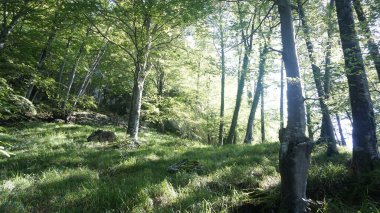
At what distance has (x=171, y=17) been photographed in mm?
12141

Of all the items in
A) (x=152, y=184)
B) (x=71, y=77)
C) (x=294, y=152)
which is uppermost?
(x=71, y=77)

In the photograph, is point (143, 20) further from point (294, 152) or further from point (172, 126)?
point (172, 126)

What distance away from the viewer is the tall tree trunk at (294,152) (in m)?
4.80

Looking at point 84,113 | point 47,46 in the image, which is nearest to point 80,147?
point 47,46

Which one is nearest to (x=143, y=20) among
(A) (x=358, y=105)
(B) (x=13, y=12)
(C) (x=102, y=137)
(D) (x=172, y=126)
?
(C) (x=102, y=137)

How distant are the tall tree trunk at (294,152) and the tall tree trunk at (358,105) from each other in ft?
7.78

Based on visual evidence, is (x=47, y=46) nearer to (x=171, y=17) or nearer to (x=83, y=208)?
(x=171, y=17)

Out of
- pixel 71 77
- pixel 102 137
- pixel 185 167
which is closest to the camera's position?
pixel 185 167

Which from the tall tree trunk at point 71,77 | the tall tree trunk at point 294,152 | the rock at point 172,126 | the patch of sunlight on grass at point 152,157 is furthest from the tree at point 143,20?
the rock at point 172,126

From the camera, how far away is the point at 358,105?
7.17 meters

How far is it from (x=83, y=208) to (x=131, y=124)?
8.10 meters

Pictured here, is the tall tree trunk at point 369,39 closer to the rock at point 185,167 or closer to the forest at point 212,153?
the forest at point 212,153

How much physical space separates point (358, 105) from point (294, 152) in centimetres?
345

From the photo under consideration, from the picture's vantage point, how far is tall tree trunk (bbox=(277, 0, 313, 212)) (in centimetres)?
480
